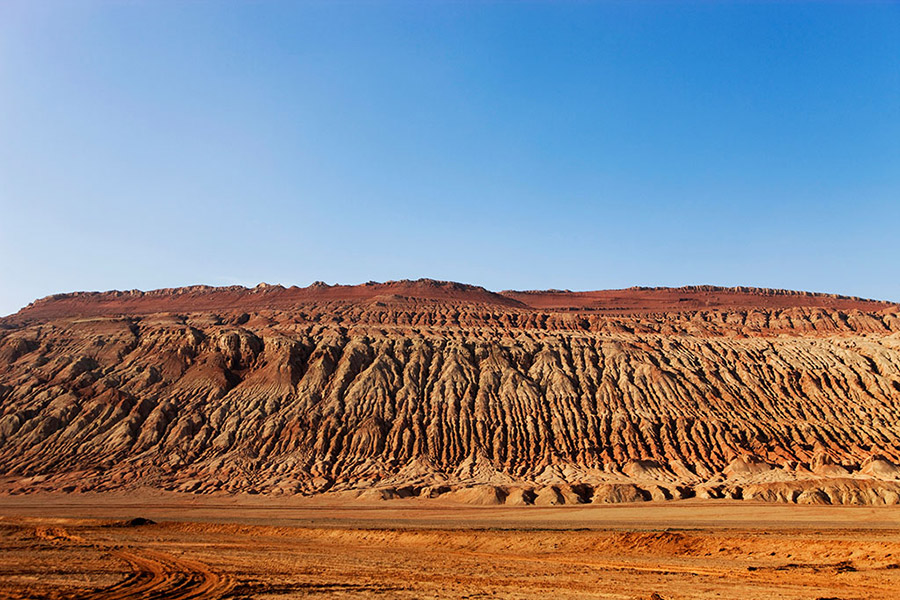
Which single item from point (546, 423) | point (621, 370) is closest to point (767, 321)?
point (621, 370)

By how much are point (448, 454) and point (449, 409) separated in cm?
735

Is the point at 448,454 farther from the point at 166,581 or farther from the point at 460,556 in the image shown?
the point at 166,581

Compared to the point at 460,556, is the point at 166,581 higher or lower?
higher

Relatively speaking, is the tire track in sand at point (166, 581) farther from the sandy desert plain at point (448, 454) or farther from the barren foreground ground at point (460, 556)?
the sandy desert plain at point (448, 454)

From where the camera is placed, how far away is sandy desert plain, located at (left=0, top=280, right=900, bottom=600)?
1053 inches

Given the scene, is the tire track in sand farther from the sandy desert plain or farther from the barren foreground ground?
the sandy desert plain

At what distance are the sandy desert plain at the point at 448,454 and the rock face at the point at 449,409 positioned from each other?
337 mm

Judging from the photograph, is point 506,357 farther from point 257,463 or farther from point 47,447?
point 47,447

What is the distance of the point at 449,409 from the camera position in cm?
7719

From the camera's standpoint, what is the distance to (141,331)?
9175 centimetres

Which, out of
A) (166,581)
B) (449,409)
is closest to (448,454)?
(449,409)

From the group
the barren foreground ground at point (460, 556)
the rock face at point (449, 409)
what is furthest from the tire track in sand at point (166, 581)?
the rock face at point (449, 409)

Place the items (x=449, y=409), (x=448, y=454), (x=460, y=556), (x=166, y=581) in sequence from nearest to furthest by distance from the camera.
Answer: (x=166, y=581), (x=460, y=556), (x=448, y=454), (x=449, y=409)

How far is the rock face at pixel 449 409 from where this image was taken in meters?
64.5
